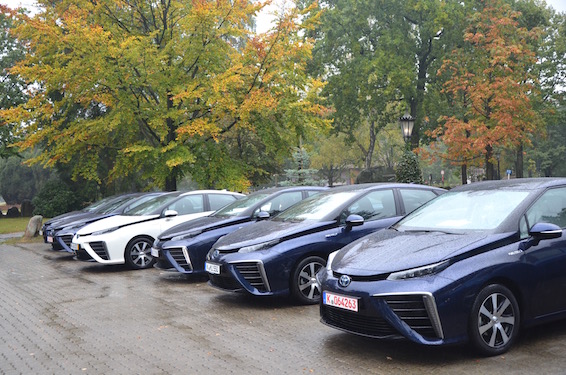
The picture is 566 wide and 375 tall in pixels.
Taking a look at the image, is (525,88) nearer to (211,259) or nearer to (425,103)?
(425,103)

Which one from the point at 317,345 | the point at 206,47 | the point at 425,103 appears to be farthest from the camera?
the point at 425,103

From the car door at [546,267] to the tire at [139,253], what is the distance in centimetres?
847

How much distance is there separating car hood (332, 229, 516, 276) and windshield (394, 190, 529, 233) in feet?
0.78

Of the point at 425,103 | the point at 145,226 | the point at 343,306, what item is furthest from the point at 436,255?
the point at 425,103

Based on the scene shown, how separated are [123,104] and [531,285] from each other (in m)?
16.2

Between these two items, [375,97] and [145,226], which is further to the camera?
[375,97]

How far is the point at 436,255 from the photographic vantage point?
530 cm

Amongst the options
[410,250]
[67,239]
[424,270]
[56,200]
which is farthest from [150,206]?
[56,200]

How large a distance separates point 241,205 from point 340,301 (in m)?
5.63

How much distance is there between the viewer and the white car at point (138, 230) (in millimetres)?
12078

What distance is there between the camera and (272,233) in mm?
7996

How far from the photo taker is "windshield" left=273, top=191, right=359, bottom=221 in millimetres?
8320

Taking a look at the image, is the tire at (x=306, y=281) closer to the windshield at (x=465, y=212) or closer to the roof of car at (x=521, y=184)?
the windshield at (x=465, y=212)

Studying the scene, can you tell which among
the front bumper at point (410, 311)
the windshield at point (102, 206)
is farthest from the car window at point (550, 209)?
the windshield at point (102, 206)
